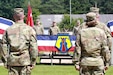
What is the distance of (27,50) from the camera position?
12.7 m

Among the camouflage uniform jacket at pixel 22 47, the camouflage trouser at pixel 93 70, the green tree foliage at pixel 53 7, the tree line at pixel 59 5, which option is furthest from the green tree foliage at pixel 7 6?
the camouflage trouser at pixel 93 70

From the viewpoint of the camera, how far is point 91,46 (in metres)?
12.3

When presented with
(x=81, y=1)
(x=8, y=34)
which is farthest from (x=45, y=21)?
(x=8, y=34)

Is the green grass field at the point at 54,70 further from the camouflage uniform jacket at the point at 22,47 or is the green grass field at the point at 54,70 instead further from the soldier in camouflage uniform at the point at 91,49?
the soldier in camouflage uniform at the point at 91,49

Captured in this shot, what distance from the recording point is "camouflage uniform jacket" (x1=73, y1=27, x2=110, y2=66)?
12.3 m

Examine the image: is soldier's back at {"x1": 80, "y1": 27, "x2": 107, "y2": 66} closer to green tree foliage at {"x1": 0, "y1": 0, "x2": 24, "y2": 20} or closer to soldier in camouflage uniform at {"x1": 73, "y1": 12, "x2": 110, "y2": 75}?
soldier in camouflage uniform at {"x1": 73, "y1": 12, "x2": 110, "y2": 75}

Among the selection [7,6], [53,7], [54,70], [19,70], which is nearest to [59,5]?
[53,7]

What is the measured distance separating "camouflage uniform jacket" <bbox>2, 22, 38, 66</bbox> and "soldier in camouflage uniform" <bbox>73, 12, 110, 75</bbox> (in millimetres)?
970

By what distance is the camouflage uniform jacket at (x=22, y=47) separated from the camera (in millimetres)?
12617

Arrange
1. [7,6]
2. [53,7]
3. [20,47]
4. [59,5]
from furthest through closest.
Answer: [53,7] → [59,5] → [7,6] → [20,47]

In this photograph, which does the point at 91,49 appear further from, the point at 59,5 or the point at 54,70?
the point at 59,5

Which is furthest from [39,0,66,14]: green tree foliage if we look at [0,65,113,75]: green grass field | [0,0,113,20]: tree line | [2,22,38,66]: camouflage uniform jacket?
[2,22,38,66]: camouflage uniform jacket

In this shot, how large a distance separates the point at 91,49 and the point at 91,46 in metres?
0.06

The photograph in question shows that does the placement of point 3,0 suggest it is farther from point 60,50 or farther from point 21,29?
point 21,29
